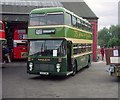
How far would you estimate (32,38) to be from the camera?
1734 cm

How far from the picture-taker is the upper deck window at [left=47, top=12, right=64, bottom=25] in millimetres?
17094

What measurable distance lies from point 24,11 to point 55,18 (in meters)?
13.6

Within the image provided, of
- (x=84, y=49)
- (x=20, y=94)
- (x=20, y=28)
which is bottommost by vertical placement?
(x=20, y=94)

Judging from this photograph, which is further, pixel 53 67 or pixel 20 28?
pixel 20 28

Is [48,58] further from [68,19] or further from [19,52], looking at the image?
[19,52]

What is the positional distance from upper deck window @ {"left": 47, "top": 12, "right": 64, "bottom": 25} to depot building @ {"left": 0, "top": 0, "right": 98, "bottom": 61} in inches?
452

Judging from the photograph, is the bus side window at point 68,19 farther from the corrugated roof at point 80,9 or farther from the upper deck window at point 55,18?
the corrugated roof at point 80,9

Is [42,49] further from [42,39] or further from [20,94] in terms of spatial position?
[20,94]

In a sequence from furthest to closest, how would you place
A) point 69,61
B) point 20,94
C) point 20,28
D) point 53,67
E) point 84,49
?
point 20,28 < point 84,49 < point 69,61 < point 53,67 < point 20,94

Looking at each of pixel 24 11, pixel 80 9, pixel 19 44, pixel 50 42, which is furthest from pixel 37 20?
pixel 80 9

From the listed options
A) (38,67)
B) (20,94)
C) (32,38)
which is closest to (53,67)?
(38,67)

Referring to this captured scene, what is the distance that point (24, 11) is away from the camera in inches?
1193

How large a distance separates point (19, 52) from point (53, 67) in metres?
14.5

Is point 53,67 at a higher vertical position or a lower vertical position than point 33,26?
lower
